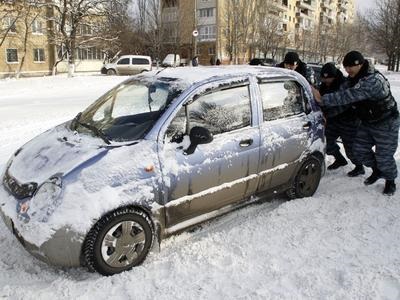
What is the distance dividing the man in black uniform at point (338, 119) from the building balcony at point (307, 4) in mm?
78347

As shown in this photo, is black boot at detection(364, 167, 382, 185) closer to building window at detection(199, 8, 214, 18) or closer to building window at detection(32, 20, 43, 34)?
building window at detection(32, 20, 43, 34)

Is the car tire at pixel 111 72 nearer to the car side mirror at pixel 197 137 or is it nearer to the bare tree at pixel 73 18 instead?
the bare tree at pixel 73 18

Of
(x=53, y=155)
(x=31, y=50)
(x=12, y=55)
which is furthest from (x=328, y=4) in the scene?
(x=53, y=155)

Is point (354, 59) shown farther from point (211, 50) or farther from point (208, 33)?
point (208, 33)

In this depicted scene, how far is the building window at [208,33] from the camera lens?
5441 cm

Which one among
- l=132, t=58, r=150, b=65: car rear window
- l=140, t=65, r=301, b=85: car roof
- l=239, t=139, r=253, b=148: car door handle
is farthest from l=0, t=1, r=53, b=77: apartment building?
l=239, t=139, r=253, b=148: car door handle

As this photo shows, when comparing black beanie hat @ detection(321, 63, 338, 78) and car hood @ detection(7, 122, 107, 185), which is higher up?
black beanie hat @ detection(321, 63, 338, 78)

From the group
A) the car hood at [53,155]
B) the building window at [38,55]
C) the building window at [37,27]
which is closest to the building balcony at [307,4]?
the building window at [38,55]

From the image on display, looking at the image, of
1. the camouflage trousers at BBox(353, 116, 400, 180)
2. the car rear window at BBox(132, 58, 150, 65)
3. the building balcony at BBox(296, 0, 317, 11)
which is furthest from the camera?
the building balcony at BBox(296, 0, 317, 11)

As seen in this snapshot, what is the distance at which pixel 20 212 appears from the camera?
3248 mm

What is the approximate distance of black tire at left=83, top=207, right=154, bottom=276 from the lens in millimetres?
3283

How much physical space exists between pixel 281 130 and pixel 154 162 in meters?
1.69

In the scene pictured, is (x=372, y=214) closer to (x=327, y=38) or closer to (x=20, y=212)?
(x=20, y=212)

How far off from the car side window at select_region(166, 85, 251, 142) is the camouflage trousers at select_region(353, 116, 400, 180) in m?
1.93
